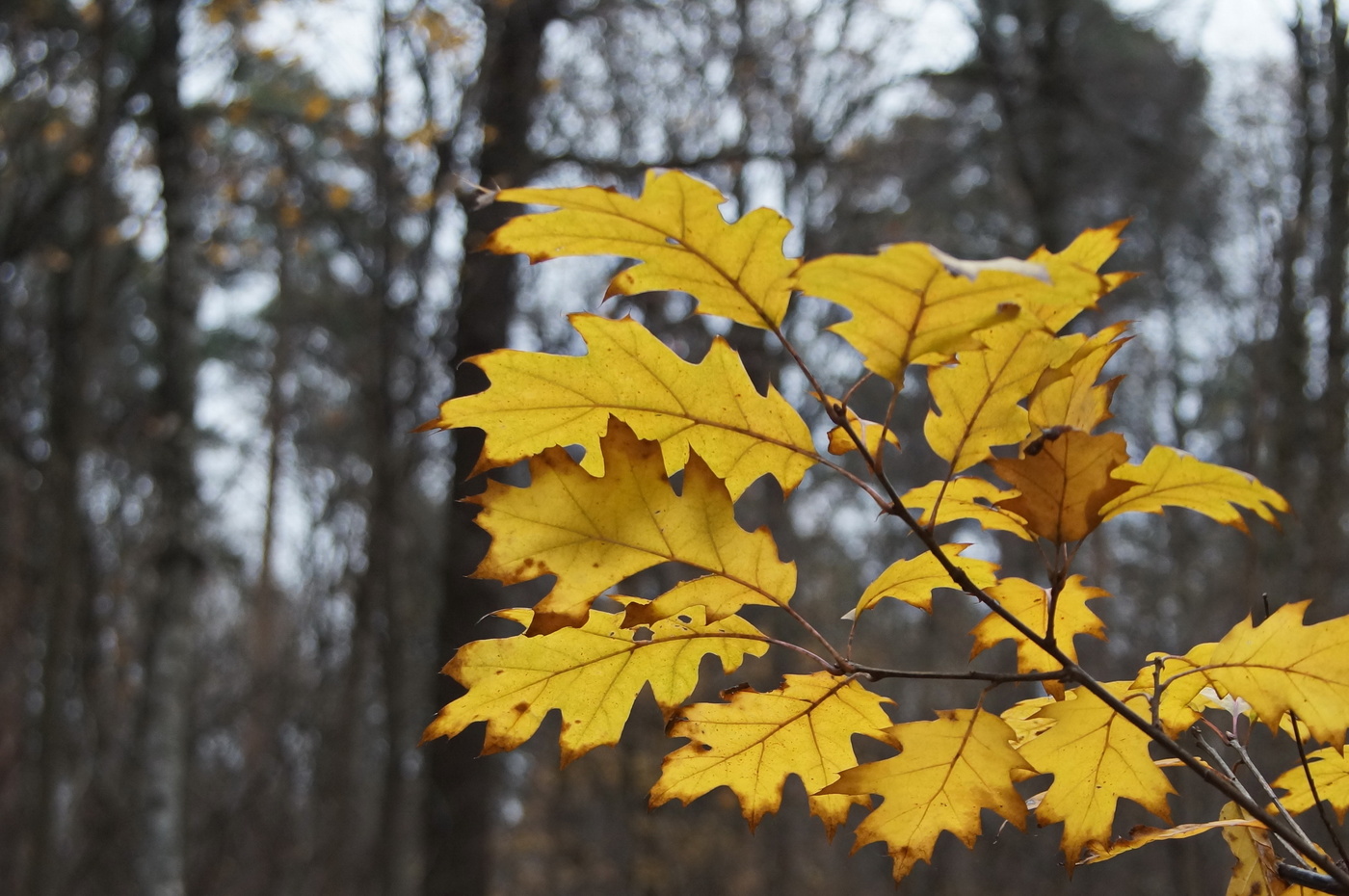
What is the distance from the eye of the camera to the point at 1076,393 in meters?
0.67

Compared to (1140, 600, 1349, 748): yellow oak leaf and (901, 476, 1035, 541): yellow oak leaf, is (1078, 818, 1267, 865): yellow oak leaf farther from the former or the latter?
(901, 476, 1035, 541): yellow oak leaf

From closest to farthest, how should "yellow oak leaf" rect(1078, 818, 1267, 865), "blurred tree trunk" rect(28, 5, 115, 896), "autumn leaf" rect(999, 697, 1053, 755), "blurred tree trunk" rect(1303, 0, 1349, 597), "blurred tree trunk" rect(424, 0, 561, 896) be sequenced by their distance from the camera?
1. "yellow oak leaf" rect(1078, 818, 1267, 865)
2. "autumn leaf" rect(999, 697, 1053, 755)
3. "blurred tree trunk" rect(1303, 0, 1349, 597)
4. "blurred tree trunk" rect(28, 5, 115, 896)
5. "blurred tree trunk" rect(424, 0, 561, 896)

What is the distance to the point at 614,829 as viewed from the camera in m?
9.80

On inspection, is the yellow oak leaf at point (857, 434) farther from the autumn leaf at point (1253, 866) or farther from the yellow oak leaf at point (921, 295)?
the autumn leaf at point (1253, 866)

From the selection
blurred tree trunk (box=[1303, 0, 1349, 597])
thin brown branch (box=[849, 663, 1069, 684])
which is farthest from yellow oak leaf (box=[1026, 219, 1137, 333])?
blurred tree trunk (box=[1303, 0, 1349, 597])

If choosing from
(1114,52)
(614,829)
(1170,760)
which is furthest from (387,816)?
(1114,52)

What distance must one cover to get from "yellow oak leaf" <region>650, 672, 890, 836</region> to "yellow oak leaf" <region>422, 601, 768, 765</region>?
0.12ft

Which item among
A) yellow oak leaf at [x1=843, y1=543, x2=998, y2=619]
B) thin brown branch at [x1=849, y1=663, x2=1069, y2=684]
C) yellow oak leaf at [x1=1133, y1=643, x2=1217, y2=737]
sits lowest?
yellow oak leaf at [x1=1133, y1=643, x2=1217, y2=737]

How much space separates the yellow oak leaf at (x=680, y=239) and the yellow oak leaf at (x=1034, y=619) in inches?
12.3

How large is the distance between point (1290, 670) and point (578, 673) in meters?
0.46

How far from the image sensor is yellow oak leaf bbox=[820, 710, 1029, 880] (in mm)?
664

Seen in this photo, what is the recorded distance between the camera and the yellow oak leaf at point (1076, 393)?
0.65 m

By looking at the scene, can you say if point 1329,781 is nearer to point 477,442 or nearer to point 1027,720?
point 1027,720

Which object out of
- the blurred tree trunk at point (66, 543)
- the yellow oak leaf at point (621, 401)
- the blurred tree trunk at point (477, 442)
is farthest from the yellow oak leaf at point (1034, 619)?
the blurred tree trunk at point (66, 543)
